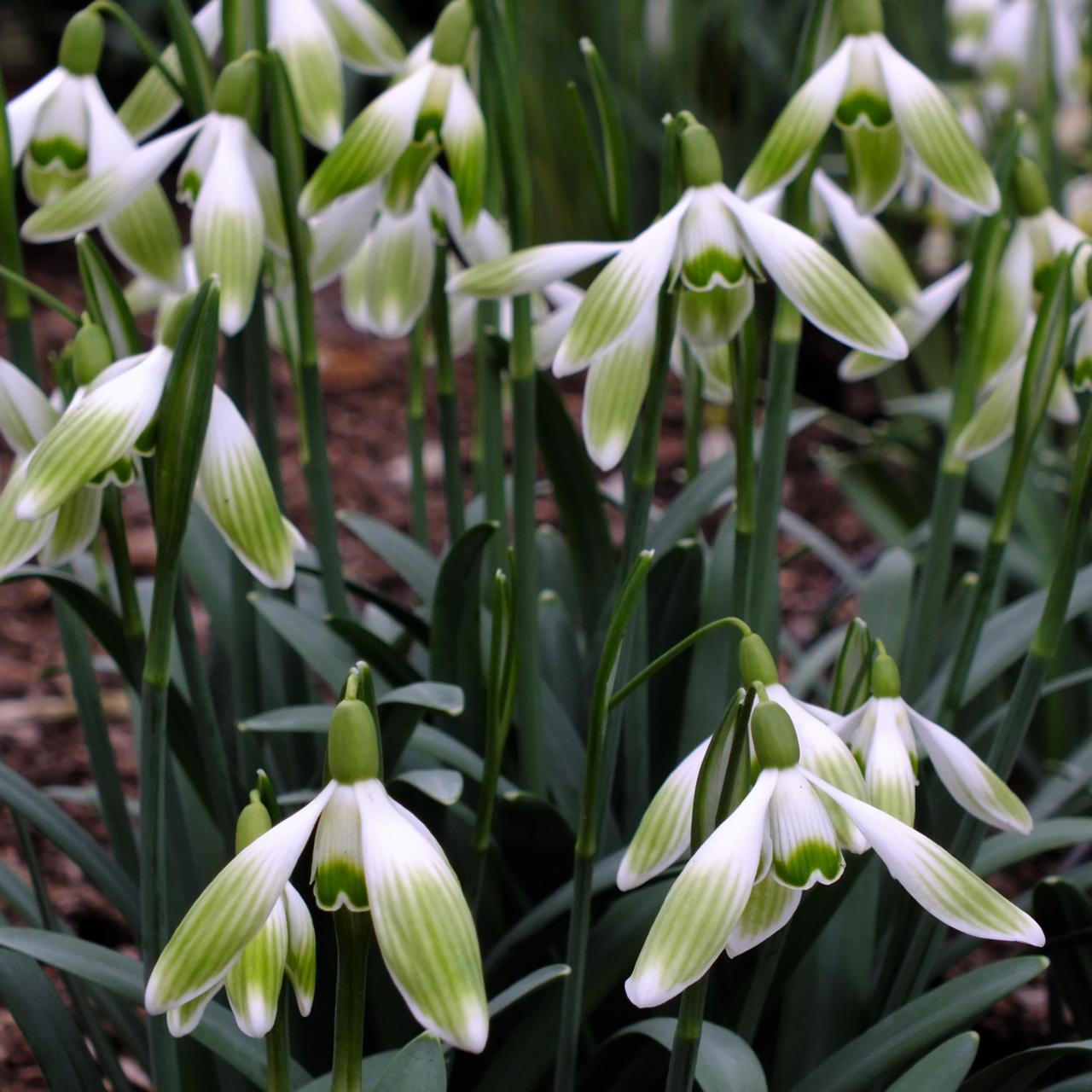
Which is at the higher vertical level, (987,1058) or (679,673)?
(679,673)

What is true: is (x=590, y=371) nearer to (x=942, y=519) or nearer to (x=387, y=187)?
(x=387, y=187)

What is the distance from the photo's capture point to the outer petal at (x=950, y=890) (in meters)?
0.65

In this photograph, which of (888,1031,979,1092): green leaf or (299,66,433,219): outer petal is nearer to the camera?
(888,1031,979,1092): green leaf

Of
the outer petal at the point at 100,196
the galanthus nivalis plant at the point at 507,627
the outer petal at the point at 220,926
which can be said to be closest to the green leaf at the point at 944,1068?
the galanthus nivalis plant at the point at 507,627

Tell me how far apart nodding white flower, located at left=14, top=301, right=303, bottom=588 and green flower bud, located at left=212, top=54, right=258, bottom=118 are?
0.27 metres

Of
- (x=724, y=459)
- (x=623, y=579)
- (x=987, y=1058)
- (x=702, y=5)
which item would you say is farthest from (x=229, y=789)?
(x=702, y=5)

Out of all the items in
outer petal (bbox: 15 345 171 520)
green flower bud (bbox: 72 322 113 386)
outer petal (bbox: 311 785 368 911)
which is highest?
green flower bud (bbox: 72 322 113 386)

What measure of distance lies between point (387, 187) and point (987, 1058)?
1.14 metres

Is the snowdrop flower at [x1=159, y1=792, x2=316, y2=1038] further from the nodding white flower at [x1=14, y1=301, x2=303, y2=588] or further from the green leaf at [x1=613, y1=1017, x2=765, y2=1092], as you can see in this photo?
the green leaf at [x1=613, y1=1017, x2=765, y2=1092]

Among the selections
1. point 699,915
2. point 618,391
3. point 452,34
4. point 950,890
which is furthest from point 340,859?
point 452,34

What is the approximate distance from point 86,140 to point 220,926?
0.69 metres

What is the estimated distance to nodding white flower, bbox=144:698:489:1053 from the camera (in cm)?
61

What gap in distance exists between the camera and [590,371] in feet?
3.06

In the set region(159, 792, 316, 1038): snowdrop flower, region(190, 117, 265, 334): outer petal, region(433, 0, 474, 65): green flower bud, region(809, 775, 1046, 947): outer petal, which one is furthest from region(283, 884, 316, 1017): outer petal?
region(433, 0, 474, 65): green flower bud
